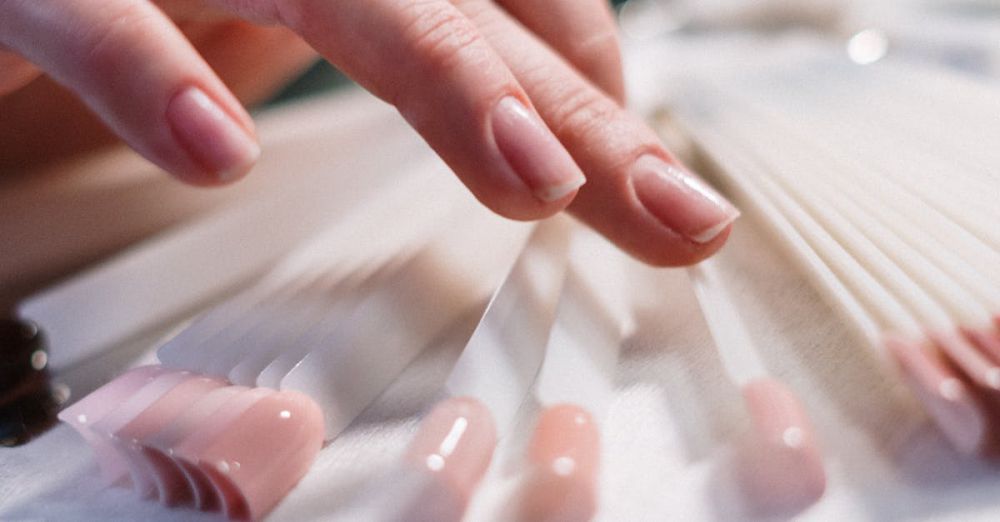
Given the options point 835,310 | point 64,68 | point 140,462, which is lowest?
point 835,310

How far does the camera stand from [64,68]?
35 cm

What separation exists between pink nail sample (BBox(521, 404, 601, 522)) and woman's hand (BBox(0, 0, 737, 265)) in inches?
4.0

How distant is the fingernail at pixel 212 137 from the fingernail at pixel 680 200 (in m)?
0.17

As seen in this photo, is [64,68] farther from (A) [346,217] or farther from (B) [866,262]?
(B) [866,262]

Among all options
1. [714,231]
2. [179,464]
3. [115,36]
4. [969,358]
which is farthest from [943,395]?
[115,36]

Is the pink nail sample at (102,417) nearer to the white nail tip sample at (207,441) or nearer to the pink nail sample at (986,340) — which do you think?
the white nail tip sample at (207,441)

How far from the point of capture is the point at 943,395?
0.22 meters

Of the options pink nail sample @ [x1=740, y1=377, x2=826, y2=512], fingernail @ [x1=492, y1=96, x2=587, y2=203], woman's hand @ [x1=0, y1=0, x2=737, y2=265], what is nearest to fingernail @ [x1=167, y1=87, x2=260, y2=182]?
woman's hand @ [x1=0, y1=0, x2=737, y2=265]

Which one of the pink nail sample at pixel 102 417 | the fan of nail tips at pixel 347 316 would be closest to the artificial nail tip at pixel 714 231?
the fan of nail tips at pixel 347 316

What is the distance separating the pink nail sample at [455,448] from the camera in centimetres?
24

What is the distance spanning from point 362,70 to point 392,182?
163 millimetres

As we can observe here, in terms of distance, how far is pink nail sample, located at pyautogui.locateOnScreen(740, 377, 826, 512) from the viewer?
227 millimetres

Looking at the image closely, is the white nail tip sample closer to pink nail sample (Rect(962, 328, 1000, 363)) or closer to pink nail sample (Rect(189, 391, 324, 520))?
pink nail sample (Rect(189, 391, 324, 520))

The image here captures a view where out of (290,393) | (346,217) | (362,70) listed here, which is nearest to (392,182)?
(346,217)
